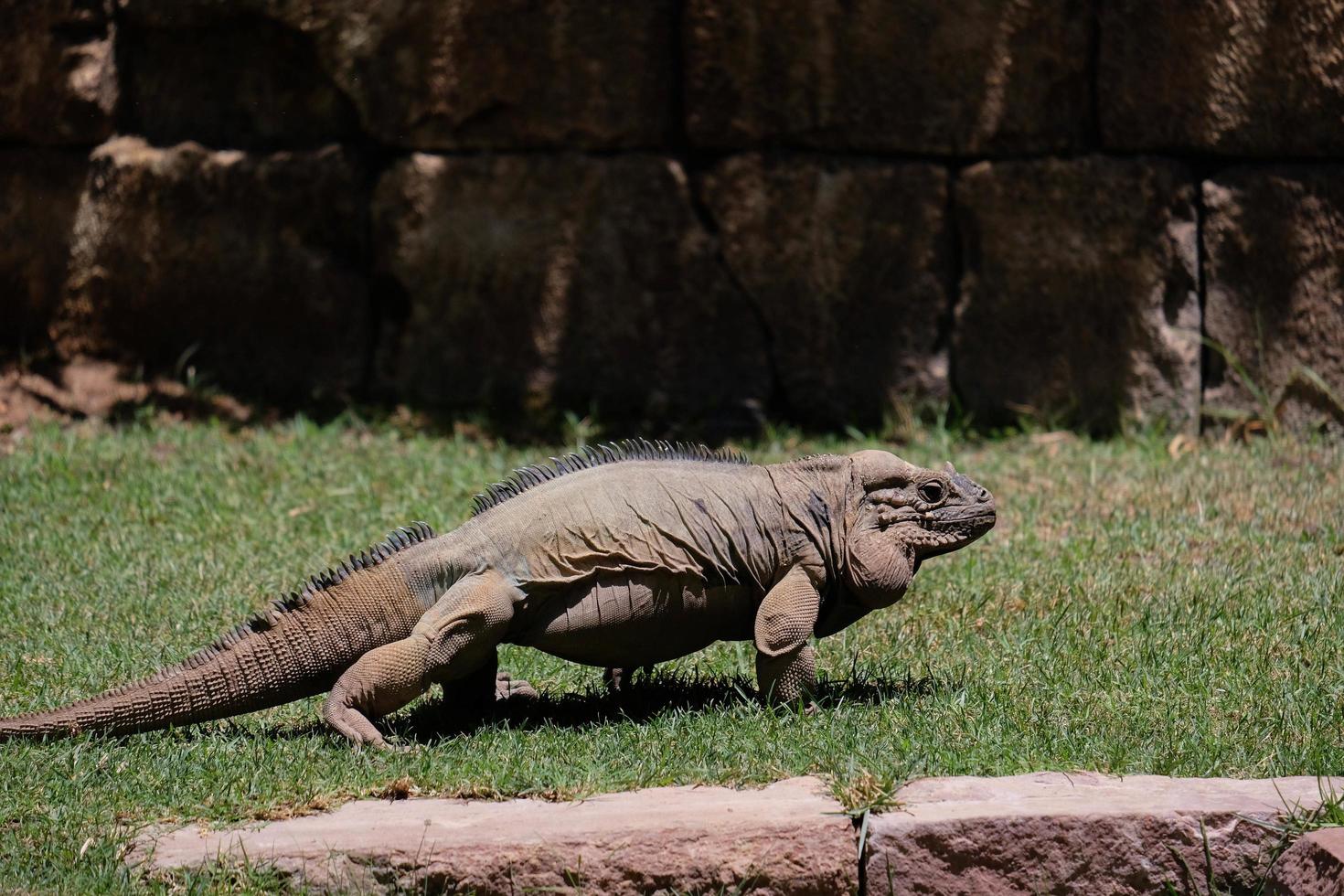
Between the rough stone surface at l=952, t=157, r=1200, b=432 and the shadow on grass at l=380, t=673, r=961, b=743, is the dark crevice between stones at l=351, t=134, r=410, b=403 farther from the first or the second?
the shadow on grass at l=380, t=673, r=961, b=743

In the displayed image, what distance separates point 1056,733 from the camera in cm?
467

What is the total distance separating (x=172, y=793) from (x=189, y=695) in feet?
1.44

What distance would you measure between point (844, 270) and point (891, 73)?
3.81 feet

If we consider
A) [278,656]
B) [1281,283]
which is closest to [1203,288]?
[1281,283]

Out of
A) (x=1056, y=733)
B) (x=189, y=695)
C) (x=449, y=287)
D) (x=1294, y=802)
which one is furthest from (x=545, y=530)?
(x=449, y=287)

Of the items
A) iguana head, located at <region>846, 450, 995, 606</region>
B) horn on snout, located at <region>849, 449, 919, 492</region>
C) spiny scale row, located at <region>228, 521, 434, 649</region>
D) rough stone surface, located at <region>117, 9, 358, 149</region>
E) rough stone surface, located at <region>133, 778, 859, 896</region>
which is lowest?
rough stone surface, located at <region>133, 778, 859, 896</region>

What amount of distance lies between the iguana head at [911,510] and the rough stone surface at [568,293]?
430 cm

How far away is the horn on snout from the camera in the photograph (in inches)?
199

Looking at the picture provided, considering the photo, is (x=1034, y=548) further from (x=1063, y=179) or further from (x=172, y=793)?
(x=172, y=793)

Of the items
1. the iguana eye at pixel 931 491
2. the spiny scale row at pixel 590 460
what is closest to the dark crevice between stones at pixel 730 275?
the spiny scale row at pixel 590 460

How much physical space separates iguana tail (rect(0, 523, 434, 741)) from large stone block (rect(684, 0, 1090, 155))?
5082 millimetres

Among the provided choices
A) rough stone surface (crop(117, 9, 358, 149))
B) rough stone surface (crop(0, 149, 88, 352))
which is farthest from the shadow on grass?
rough stone surface (crop(0, 149, 88, 352))

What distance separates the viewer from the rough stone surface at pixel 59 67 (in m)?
9.62

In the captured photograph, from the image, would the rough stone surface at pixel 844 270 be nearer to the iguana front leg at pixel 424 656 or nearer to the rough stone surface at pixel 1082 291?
the rough stone surface at pixel 1082 291
